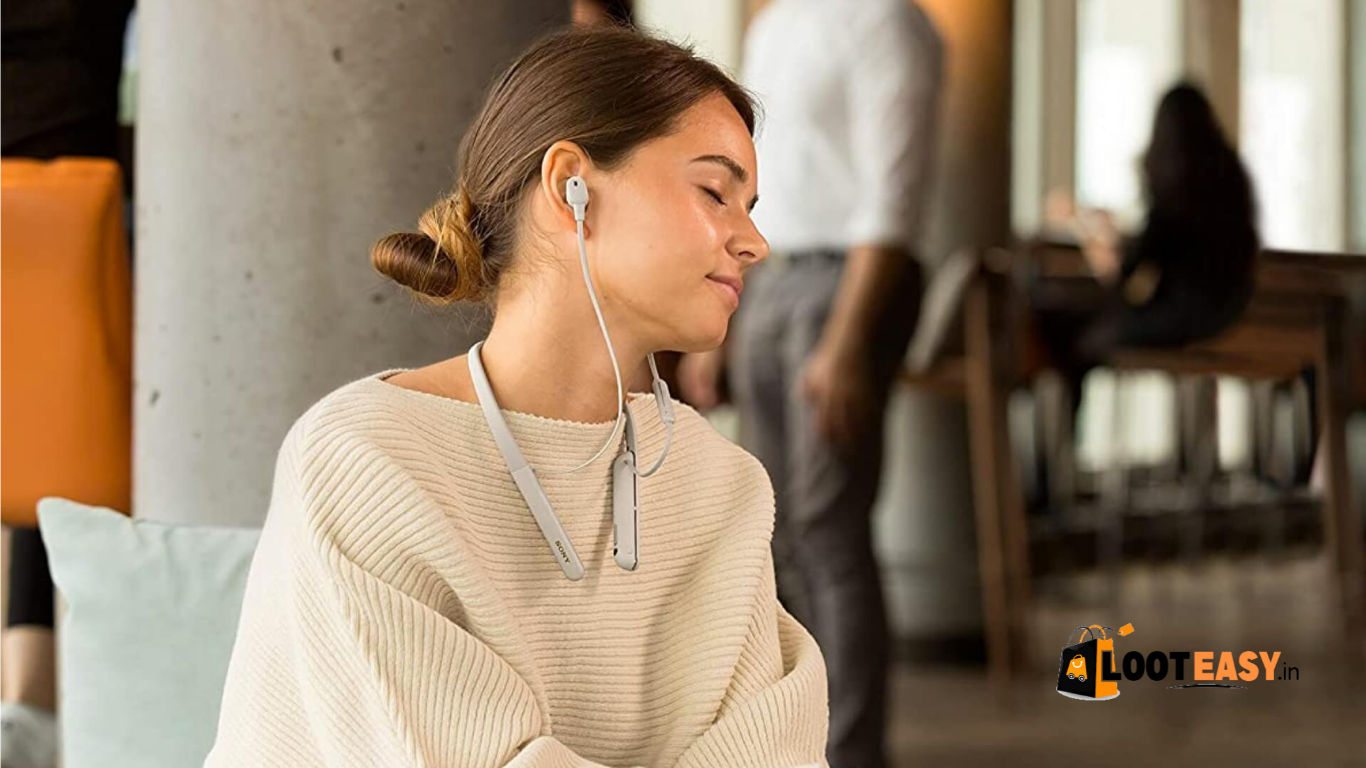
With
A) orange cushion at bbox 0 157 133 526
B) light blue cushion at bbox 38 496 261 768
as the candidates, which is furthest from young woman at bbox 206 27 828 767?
orange cushion at bbox 0 157 133 526

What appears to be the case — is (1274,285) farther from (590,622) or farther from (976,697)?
(590,622)

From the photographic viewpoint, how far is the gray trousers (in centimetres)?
301

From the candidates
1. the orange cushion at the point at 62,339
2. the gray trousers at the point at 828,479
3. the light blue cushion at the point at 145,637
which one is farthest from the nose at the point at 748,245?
the gray trousers at the point at 828,479

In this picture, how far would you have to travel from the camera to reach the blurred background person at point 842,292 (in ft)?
10.0

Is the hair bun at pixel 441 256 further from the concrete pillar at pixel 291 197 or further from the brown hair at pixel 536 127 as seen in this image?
the concrete pillar at pixel 291 197

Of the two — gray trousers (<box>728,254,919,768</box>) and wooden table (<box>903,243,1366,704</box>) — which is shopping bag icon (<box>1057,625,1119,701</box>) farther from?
gray trousers (<box>728,254,919,768</box>)

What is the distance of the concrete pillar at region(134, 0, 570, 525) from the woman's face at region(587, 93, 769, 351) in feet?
2.19

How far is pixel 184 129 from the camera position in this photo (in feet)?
6.67

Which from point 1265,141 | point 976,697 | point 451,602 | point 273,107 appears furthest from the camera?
point 1265,141

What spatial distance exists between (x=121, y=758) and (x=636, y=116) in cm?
81

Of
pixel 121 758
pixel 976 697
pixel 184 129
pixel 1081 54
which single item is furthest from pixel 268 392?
pixel 1081 54

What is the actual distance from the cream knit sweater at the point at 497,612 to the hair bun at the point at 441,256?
0.09m

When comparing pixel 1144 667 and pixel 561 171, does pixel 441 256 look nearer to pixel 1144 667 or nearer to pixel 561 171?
pixel 561 171

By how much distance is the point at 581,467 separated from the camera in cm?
136
